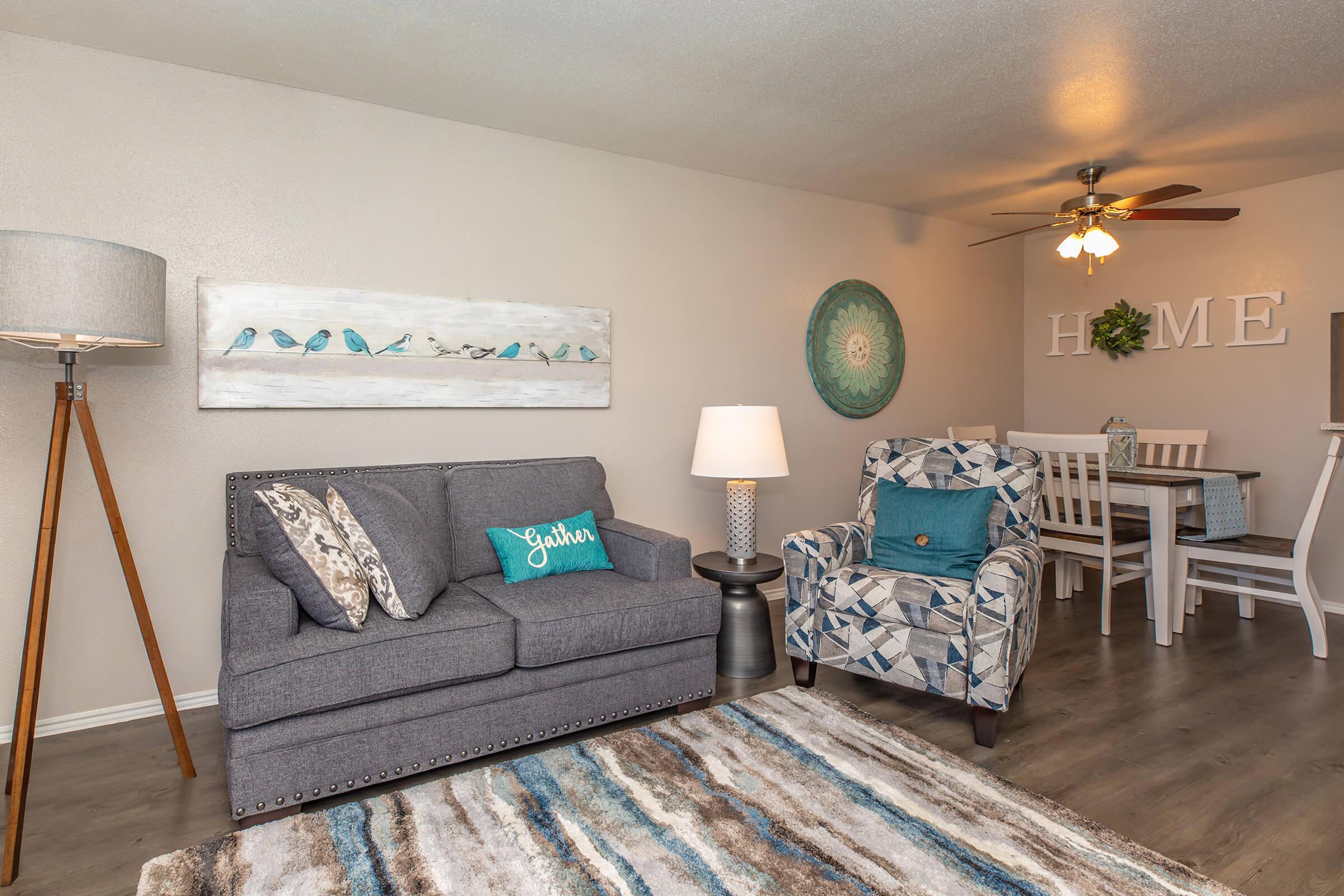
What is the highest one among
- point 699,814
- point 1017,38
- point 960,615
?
point 1017,38

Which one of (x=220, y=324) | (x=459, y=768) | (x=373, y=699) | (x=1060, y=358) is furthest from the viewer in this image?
(x=1060, y=358)

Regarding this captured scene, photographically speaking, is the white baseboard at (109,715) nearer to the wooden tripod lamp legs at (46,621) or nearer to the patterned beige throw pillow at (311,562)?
the wooden tripod lamp legs at (46,621)

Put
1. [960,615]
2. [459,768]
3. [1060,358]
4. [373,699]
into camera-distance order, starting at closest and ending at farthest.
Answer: [373,699] < [459,768] < [960,615] < [1060,358]

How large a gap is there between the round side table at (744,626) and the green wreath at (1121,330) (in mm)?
3476

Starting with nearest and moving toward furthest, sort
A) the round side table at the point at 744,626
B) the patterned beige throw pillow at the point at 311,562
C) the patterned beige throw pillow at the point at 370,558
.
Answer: the patterned beige throw pillow at the point at 311,562
the patterned beige throw pillow at the point at 370,558
the round side table at the point at 744,626

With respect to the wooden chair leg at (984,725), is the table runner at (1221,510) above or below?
above

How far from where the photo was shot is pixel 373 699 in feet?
6.84

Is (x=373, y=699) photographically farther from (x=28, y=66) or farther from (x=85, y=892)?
(x=28, y=66)

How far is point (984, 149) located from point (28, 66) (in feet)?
13.1

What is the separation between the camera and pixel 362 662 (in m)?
2.04

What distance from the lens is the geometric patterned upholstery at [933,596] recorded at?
2424 mm

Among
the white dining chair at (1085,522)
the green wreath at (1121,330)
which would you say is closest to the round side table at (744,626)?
the white dining chair at (1085,522)

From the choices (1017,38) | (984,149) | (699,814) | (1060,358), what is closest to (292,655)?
(699,814)

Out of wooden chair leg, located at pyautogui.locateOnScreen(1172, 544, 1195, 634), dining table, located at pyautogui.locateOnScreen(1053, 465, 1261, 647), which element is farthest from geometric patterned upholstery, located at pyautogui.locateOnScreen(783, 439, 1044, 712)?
wooden chair leg, located at pyautogui.locateOnScreen(1172, 544, 1195, 634)
